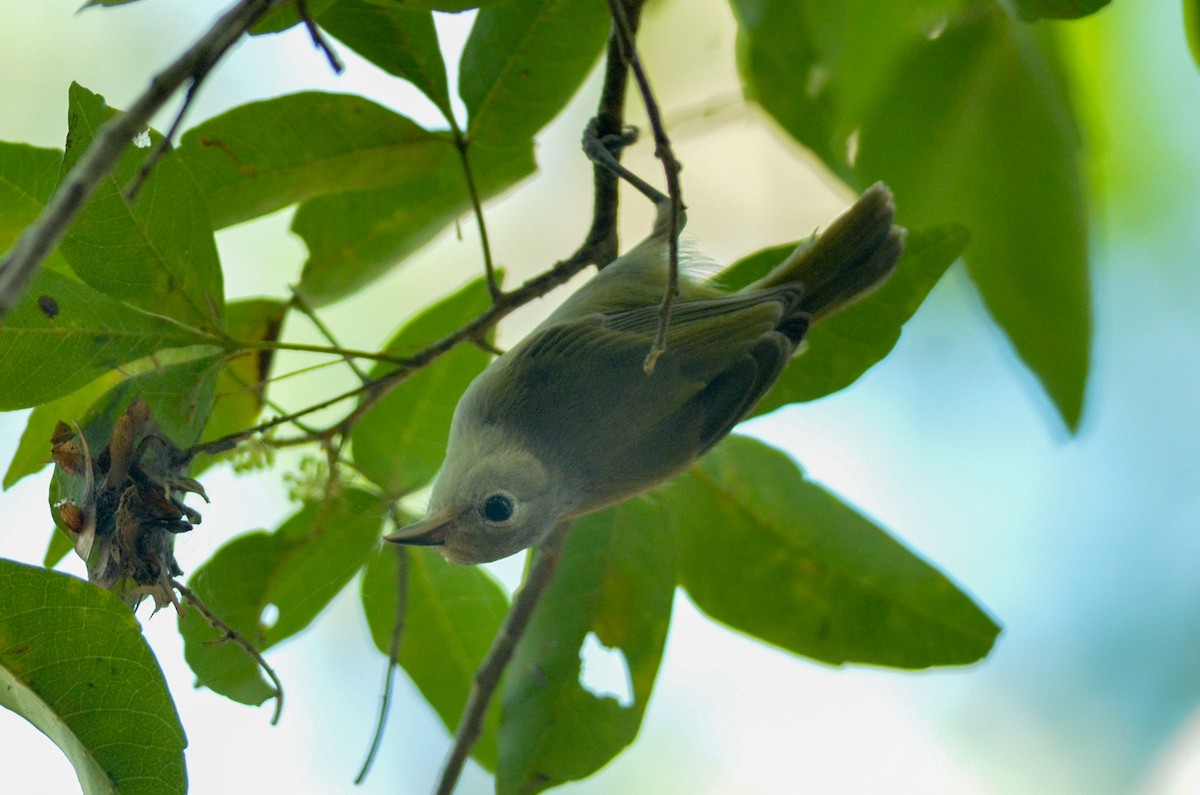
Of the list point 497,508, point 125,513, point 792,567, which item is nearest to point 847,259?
point 792,567

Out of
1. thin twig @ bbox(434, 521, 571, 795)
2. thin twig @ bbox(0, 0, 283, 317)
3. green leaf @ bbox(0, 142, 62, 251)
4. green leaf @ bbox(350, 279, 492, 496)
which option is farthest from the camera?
green leaf @ bbox(350, 279, 492, 496)

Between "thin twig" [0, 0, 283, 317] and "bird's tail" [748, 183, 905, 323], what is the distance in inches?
41.2

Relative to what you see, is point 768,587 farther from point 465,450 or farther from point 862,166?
point 862,166

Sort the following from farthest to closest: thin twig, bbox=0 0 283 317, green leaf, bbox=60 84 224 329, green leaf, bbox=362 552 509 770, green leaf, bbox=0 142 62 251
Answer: green leaf, bbox=362 552 509 770 → green leaf, bbox=0 142 62 251 → green leaf, bbox=60 84 224 329 → thin twig, bbox=0 0 283 317

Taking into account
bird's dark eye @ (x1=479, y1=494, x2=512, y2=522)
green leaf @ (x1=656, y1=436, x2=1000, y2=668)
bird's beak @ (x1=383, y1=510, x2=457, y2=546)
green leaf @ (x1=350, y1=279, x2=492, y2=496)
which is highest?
green leaf @ (x1=350, y1=279, x2=492, y2=496)

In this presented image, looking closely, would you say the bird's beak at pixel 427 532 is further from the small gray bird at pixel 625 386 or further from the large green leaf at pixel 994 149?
the large green leaf at pixel 994 149

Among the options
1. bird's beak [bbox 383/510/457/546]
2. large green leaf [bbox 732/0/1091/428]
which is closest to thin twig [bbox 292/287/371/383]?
bird's beak [bbox 383/510/457/546]

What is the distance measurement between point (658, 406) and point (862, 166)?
714 mm

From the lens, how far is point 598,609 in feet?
6.15

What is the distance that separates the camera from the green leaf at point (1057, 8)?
1476mm

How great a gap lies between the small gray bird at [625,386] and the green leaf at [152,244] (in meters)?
0.46

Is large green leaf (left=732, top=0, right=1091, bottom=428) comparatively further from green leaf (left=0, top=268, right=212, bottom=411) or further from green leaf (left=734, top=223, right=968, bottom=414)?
green leaf (left=0, top=268, right=212, bottom=411)

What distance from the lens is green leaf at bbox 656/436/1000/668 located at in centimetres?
190

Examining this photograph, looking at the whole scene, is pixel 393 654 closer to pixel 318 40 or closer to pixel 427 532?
pixel 427 532
